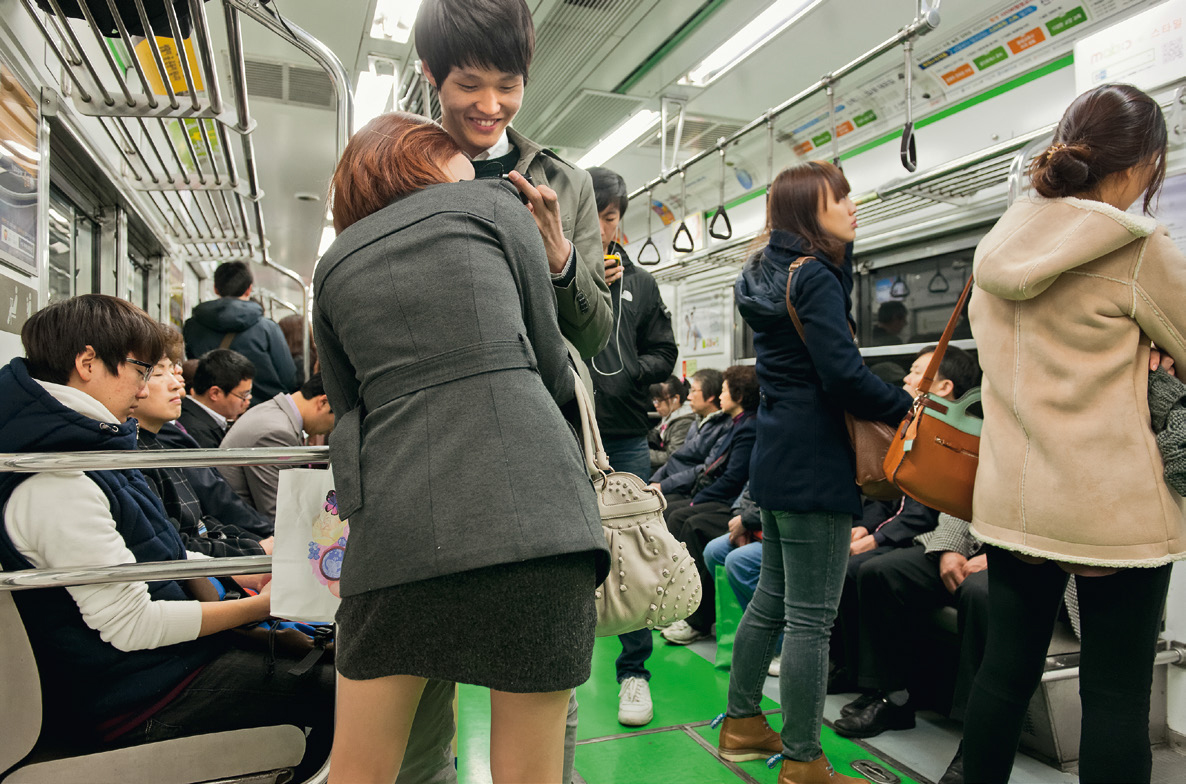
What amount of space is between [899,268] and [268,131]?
5.29 meters

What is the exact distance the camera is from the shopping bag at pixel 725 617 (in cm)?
324

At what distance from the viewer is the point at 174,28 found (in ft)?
5.81

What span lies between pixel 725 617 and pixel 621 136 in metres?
4.43

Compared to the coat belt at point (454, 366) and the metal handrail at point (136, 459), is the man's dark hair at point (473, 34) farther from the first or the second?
the metal handrail at point (136, 459)

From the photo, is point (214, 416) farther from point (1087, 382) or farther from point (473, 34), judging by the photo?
point (1087, 382)

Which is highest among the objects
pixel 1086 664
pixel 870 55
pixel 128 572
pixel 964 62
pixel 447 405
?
pixel 964 62

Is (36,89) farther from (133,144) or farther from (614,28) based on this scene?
(614,28)

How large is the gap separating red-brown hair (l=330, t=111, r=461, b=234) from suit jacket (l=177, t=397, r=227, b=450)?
238 centimetres

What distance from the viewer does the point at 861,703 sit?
2648 millimetres

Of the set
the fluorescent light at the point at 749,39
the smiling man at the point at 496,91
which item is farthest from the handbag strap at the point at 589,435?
the fluorescent light at the point at 749,39

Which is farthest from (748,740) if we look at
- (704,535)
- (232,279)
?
(232,279)

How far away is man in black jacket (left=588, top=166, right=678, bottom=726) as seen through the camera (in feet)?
8.23

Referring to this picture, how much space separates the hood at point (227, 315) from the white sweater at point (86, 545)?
3315mm

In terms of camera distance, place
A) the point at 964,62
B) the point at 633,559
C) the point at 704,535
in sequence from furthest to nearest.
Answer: the point at 964,62
the point at 704,535
the point at 633,559
